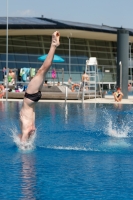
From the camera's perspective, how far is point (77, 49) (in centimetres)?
4775

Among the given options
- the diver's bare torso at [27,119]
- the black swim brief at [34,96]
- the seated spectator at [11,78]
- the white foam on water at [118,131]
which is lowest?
the white foam on water at [118,131]

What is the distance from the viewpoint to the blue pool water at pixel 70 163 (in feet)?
24.3

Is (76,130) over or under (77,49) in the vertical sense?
under

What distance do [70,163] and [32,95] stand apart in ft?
5.79

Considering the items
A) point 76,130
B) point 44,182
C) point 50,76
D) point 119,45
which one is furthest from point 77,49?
point 44,182

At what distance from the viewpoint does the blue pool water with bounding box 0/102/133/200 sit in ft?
24.3

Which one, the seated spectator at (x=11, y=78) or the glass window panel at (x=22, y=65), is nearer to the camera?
the seated spectator at (x=11, y=78)

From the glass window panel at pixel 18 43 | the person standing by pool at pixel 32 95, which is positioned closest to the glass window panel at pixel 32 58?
the glass window panel at pixel 18 43

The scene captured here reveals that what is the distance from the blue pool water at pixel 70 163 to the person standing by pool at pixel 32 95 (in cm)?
43

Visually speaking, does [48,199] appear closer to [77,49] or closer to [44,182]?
[44,182]

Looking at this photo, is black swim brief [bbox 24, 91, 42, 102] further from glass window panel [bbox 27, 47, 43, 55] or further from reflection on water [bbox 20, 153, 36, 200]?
glass window panel [bbox 27, 47, 43, 55]

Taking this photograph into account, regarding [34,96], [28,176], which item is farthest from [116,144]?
[28,176]

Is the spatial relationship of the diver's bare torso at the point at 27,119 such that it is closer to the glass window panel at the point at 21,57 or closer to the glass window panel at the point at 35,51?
the glass window panel at the point at 21,57

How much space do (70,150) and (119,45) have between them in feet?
65.7
